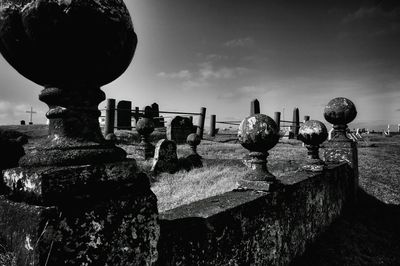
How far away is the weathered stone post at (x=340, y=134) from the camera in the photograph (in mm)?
5480

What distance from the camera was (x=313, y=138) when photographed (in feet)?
14.5

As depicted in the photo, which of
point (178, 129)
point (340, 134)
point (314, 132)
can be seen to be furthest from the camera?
point (178, 129)

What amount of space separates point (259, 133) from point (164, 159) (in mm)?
5240

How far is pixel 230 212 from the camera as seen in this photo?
6.43ft

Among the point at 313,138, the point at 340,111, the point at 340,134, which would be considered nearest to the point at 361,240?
the point at 313,138

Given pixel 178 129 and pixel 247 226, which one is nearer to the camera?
pixel 247 226

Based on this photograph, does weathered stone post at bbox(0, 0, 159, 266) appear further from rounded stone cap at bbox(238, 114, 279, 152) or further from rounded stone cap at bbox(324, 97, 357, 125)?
rounded stone cap at bbox(324, 97, 357, 125)

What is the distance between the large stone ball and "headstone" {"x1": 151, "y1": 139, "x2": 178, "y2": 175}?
6.23 metres

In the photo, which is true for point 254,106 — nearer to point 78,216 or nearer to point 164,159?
point 164,159

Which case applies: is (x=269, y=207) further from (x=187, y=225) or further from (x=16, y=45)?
(x=16, y=45)

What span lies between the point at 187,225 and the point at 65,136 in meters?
0.89

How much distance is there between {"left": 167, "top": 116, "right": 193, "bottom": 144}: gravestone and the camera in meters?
12.7

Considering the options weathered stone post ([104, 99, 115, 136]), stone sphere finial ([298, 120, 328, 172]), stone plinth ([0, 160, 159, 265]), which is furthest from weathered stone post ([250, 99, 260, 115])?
stone plinth ([0, 160, 159, 265])

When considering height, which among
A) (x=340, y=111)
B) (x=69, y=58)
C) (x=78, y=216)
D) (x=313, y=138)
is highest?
(x=340, y=111)
